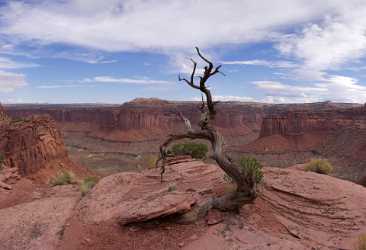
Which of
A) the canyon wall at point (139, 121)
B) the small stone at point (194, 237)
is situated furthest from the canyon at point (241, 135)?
the small stone at point (194, 237)

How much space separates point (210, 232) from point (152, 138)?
282ft

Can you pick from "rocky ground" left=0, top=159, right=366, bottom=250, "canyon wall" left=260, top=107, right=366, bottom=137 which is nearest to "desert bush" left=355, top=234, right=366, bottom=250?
"rocky ground" left=0, top=159, right=366, bottom=250

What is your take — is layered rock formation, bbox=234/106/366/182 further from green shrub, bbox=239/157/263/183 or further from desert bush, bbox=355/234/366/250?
desert bush, bbox=355/234/366/250

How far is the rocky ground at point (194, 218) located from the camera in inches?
445

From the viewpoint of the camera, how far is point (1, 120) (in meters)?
38.4

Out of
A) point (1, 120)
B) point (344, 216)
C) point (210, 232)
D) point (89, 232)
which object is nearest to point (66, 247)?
point (89, 232)

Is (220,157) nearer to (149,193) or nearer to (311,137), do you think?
(149,193)

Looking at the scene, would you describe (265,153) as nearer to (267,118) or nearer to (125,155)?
(267,118)

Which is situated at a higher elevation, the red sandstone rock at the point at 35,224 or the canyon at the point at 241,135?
the red sandstone rock at the point at 35,224

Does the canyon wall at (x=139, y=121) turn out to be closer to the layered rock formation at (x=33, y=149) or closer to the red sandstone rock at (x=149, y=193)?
the layered rock formation at (x=33, y=149)

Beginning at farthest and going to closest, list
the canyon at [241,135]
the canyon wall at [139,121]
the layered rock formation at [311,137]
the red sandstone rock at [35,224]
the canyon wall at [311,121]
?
the canyon wall at [139,121], the canyon wall at [311,121], the layered rock formation at [311,137], the canyon at [241,135], the red sandstone rock at [35,224]

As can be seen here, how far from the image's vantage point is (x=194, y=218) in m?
12.1

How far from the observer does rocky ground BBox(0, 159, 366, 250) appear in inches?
445

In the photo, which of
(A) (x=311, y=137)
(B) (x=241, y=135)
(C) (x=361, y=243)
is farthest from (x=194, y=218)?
(B) (x=241, y=135)
